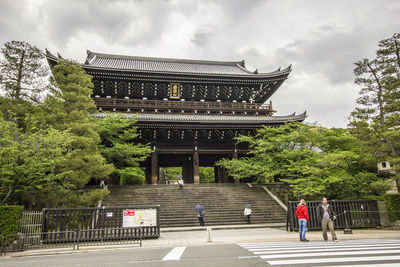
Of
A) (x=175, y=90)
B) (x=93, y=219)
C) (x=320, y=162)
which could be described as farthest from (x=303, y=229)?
(x=175, y=90)

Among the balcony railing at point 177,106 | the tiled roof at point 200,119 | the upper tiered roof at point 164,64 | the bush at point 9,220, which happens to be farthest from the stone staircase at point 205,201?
the upper tiered roof at point 164,64

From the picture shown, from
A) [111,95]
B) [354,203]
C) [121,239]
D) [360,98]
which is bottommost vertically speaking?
[121,239]

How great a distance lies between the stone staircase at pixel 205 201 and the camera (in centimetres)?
1644

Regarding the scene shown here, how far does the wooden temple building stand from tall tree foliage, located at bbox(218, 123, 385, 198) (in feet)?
11.0

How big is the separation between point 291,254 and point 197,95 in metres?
21.2

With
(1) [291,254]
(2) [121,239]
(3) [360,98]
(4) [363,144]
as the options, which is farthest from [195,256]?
(3) [360,98]

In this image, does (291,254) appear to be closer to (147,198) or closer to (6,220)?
(6,220)

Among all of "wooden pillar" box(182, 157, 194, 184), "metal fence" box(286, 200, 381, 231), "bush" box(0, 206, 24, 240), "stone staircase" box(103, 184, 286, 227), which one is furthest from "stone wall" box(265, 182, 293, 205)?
"bush" box(0, 206, 24, 240)

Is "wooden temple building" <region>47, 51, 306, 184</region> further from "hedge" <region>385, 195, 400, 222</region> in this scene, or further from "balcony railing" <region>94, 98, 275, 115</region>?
"hedge" <region>385, 195, 400, 222</region>

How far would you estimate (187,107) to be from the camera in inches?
984

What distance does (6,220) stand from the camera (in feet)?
35.4

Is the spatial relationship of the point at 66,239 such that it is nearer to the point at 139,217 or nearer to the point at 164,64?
the point at 139,217

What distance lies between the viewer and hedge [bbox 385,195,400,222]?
13.9 m

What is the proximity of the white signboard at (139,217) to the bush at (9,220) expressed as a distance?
4.65 metres
